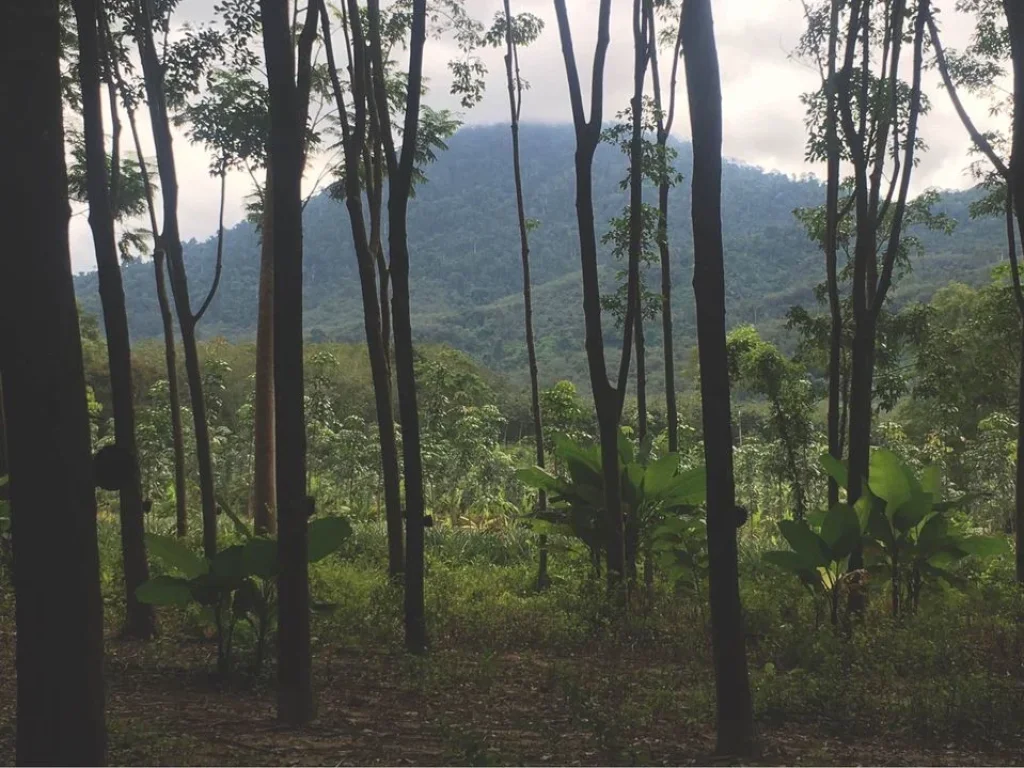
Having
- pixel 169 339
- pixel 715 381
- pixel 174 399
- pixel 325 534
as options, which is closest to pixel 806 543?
pixel 715 381

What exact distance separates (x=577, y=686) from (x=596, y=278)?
3.35 metres

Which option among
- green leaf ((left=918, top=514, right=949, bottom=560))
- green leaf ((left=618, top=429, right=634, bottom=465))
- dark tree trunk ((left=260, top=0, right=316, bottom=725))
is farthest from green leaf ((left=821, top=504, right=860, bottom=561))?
dark tree trunk ((left=260, top=0, right=316, bottom=725))

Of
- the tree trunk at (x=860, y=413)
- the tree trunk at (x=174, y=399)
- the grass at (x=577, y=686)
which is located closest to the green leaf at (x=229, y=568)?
the grass at (x=577, y=686)

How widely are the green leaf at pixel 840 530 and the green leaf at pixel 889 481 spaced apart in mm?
730

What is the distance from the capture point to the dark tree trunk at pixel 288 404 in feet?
12.6

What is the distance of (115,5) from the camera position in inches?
301

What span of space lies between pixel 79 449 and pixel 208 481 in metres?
5.88

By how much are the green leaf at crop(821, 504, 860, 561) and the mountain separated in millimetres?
24979

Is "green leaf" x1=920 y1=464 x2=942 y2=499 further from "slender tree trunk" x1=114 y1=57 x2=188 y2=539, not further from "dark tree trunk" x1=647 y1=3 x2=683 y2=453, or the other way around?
"slender tree trunk" x1=114 y1=57 x2=188 y2=539

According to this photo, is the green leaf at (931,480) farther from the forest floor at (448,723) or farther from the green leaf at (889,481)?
the forest floor at (448,723)

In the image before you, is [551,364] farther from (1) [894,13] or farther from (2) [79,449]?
(2) [79,449]

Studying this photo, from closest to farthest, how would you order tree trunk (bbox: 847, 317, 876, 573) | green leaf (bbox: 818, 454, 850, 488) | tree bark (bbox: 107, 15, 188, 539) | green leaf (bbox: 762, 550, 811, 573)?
green leaf (bbox: 762, 550, 811, 573)
tree trunk (bbox: 847, 317, 876, 573)
green leaf (bbox: 818, 454, 850, 488)
tree bark (bbox: 107, 15, 188, 539)

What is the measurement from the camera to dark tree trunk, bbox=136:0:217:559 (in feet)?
24.5

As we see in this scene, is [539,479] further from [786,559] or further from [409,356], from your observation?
A: [786,559]
